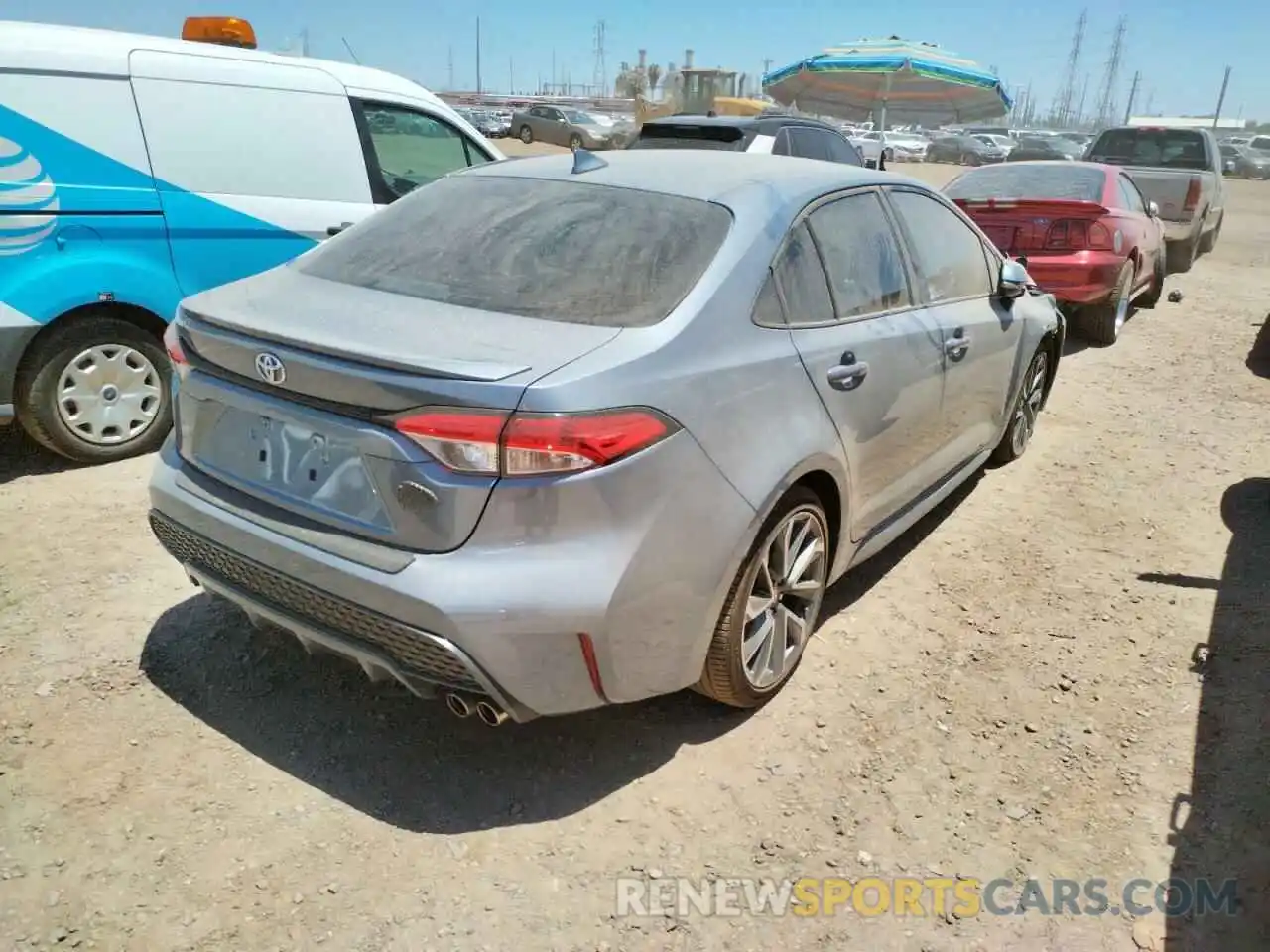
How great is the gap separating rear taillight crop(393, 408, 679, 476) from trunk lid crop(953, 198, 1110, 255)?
625cm

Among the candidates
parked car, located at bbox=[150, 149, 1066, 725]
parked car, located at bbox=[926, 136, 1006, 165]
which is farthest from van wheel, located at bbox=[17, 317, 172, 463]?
parked car, located at bbox=[926, 136, 1006, 165]

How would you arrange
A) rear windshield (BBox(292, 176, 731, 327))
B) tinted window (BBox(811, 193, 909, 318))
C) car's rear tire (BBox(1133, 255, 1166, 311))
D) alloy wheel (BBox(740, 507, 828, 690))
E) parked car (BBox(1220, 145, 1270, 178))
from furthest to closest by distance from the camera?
1. parked car (BBox(1220, 145, 1270, 178))
2. car's rear tire (BBox(1133, 255, 1166, 311))
3. tinted window (BBox(811, 193, 909, 318))
4. alloy wheel (BBox(740, 507, 828, 690))
5. rear windshield (BBox(292, 176, 731, 327))

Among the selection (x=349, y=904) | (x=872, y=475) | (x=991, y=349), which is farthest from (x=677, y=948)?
(x=991, y=349)

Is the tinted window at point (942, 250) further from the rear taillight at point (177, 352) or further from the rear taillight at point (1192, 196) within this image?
the rear taillight at point (1192, 196)

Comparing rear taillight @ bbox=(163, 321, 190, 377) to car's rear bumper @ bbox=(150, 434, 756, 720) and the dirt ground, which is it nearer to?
car's rear bumper @ bbox=(150, 434, 756, 720)

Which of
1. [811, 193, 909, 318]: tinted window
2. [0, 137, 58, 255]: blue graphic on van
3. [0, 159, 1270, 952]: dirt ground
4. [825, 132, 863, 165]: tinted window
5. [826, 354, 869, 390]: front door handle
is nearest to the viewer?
[0, 159, 1270, 952]: dirt ground

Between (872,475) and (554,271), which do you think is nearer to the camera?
(554,271)

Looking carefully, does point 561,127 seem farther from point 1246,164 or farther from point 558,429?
point 558,429

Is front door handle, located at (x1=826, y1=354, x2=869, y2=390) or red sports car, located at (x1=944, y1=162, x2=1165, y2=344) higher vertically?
front door handle, located at (x1=826, y1=354, x2=869, y2=390)

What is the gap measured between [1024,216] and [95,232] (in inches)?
252

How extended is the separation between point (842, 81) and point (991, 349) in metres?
14.2

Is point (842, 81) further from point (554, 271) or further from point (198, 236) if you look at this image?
point (554, 271)

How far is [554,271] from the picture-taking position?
8.76ft

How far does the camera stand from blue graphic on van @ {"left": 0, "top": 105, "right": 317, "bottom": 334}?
4.12m
